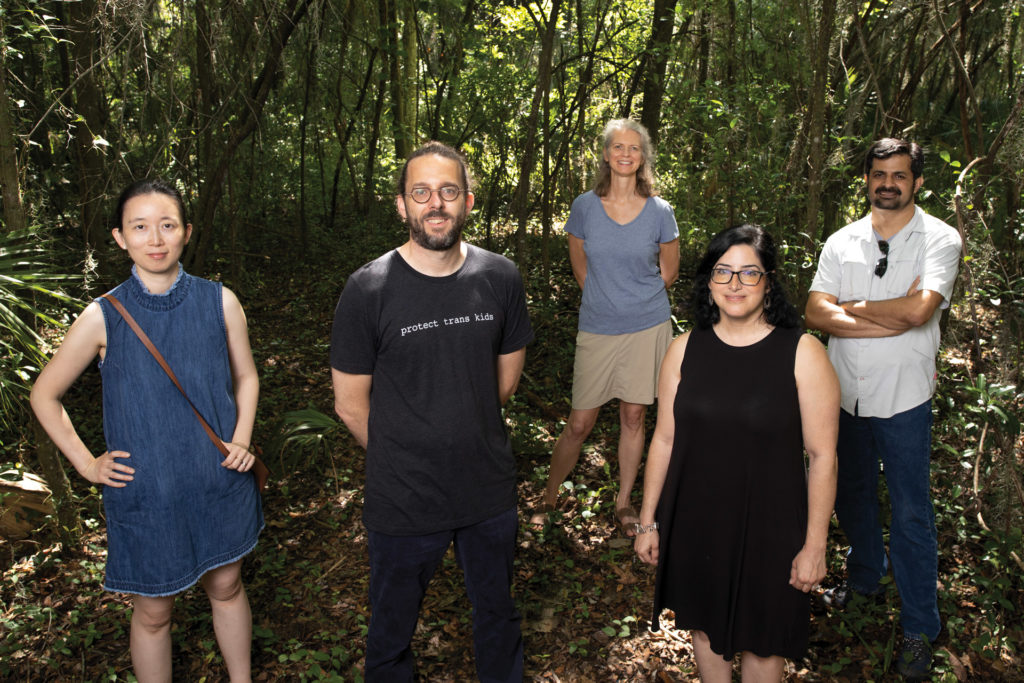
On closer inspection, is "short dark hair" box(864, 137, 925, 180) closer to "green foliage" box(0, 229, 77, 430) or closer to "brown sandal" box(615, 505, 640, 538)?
"brown sandal" box(615, 505, 640, 538)

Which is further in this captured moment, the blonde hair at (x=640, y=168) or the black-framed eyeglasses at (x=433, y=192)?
the blonde hair at (x=640, y=168)

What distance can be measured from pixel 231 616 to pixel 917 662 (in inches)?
107

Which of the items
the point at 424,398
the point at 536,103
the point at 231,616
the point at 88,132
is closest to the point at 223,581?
the point at 231,616

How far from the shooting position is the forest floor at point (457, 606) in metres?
3.26

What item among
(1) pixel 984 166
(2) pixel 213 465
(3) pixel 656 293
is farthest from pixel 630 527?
(1) pixel 984 166

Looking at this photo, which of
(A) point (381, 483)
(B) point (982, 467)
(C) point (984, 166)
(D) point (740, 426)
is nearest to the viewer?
(D) point (740, 426)

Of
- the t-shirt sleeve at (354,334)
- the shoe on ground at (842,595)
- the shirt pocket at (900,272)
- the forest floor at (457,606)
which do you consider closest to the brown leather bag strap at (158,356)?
the t-shirt sleeve at (354,334)

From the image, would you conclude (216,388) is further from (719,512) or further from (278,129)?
(278,129)

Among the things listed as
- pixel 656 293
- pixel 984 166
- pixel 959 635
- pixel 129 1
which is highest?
pixel 129 1

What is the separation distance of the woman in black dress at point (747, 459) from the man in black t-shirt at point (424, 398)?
62 cm

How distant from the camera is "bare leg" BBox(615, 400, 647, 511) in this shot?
4.04 meters

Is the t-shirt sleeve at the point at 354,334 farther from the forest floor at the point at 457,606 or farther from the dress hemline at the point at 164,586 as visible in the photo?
the forest floor at the point at 457,606

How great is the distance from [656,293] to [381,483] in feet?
6.32

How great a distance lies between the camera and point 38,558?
389 centimetres
